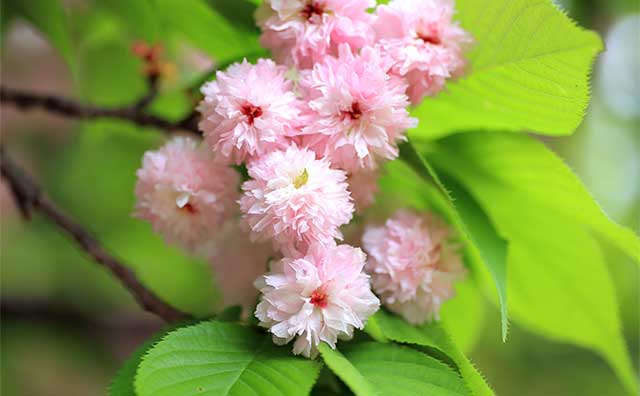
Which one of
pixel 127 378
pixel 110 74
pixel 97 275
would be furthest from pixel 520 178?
pixel 97 275

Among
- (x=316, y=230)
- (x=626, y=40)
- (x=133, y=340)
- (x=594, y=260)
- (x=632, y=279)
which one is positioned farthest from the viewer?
(x=626, y=40)

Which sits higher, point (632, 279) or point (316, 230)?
point (316, 230)

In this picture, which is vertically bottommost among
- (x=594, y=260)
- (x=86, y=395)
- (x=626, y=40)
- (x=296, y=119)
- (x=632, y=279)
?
(x=86, y=395)

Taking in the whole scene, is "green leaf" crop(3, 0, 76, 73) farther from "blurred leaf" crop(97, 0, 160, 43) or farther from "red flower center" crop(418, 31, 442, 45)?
"red flower center" crop(418, 31, 442, 45)

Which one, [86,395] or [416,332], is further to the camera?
[86,395]

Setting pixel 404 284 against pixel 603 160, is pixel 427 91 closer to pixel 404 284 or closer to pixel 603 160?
pixel 404 284

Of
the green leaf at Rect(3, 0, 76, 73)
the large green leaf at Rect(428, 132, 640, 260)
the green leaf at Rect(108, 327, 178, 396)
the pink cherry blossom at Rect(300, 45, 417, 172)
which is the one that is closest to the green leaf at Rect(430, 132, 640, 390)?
the large green leaf at Rect(428, 132, 640, 260)

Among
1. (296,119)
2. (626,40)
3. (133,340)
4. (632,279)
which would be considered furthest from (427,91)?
(626,40)
